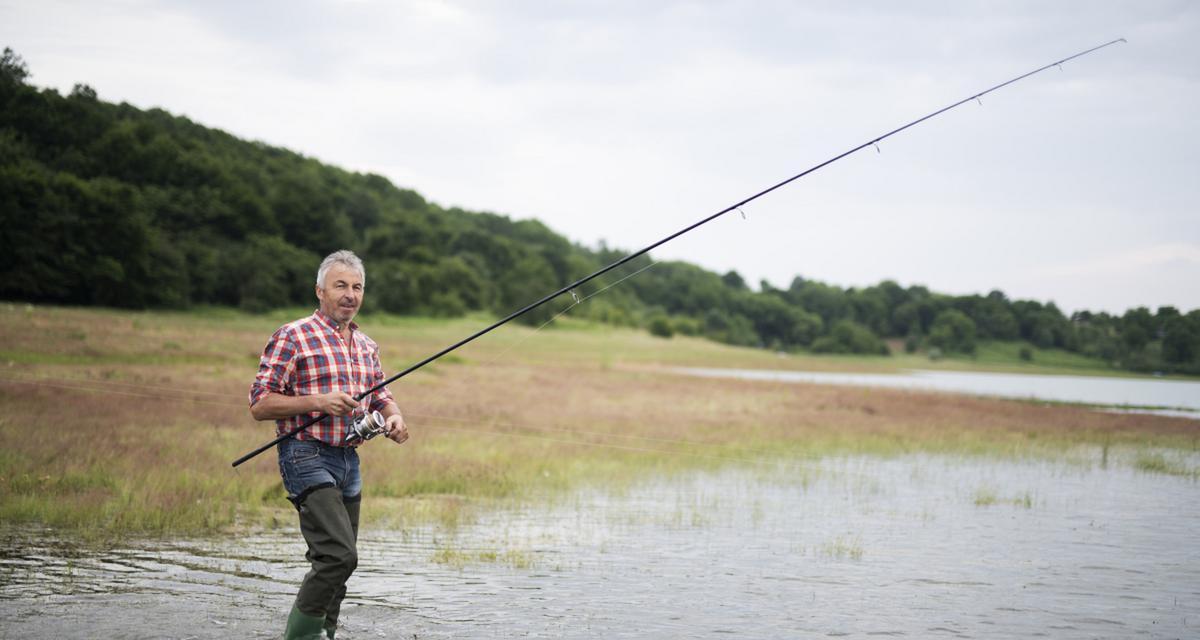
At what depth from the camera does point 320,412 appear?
5.43 meters

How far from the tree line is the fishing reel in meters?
7.61

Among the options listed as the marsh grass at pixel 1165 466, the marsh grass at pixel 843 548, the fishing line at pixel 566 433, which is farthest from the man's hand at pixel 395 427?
the marsh grass at pixel 1165 466

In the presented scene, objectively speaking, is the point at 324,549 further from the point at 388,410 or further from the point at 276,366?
the point at 276,366

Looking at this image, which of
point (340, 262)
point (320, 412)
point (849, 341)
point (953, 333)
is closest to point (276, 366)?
point (320, 412)

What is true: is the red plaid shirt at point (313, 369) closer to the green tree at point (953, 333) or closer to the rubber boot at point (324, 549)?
the rubber boot at point (324, 549)

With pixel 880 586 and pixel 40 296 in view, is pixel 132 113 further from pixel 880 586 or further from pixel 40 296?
pixel 880 586

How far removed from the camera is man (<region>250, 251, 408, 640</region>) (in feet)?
17.7

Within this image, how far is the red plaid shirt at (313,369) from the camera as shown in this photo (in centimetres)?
541

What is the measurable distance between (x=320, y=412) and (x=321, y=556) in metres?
0.85

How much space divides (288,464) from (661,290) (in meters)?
175

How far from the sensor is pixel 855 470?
1747 centimetres

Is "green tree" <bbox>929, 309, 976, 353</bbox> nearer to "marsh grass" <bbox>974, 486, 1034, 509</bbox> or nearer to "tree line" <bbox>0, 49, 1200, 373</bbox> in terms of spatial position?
"tree line" <bbox>0, 49, 1200, 373</bbox>

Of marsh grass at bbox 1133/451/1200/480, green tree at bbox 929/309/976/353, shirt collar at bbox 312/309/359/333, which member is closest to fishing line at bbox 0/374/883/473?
marsh grass at bbox 1133/451/1200/480

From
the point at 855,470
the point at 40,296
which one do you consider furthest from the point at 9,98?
the point at 855,470
